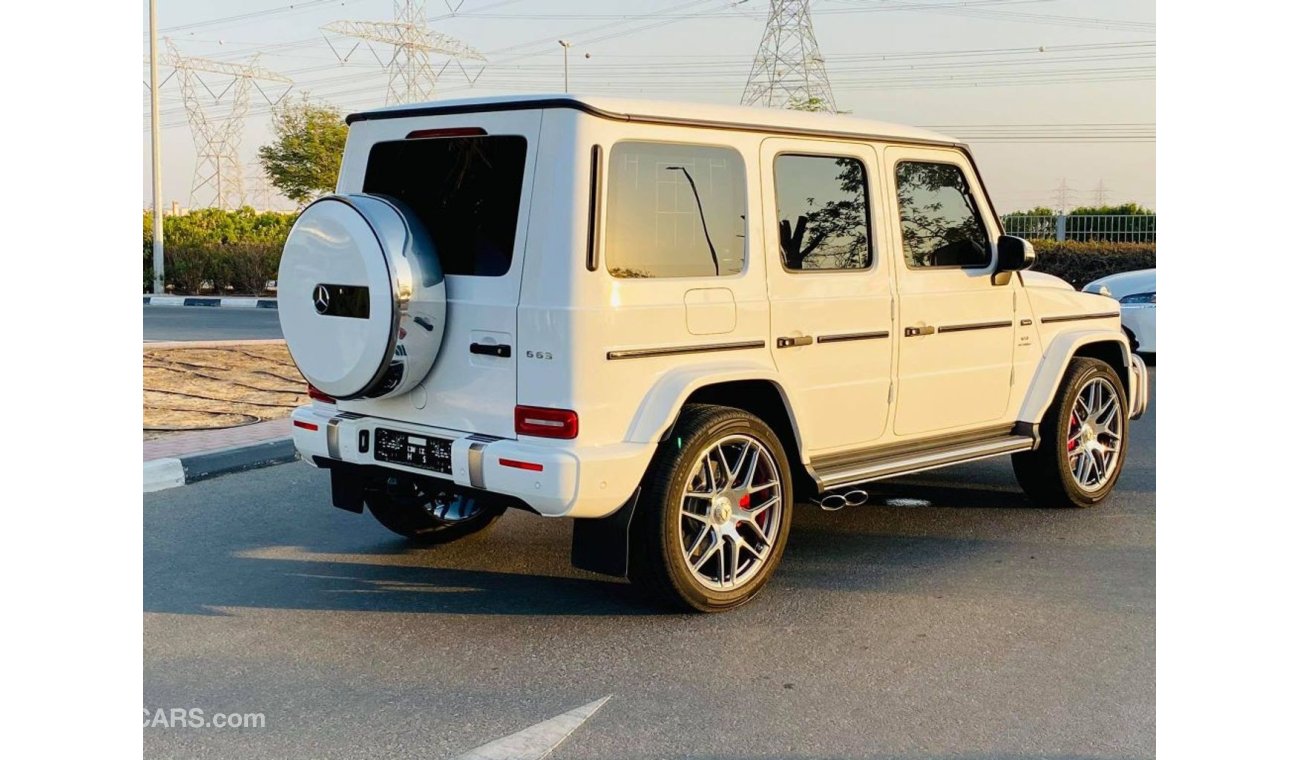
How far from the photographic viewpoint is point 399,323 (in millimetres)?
4684

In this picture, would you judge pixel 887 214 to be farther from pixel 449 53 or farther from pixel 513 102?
pixel 449 53

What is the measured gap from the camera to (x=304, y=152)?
122 feet

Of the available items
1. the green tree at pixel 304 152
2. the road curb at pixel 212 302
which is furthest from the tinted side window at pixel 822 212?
the green tree at pixel 304 152

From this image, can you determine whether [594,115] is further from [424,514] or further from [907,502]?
[907,502]

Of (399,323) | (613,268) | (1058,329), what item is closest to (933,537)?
(1058,329)

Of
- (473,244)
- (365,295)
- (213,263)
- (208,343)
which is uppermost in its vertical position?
(213,263)

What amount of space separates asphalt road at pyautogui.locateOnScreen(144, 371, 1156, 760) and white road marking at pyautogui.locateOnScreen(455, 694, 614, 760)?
42mm

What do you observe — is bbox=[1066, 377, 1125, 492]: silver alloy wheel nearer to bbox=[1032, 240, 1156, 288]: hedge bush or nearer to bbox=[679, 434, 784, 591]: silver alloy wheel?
bbox=[679, 434, 784, 591]: silver alloy wheel

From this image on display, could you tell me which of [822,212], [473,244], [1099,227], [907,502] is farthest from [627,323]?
[1099,227]

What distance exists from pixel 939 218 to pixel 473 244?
8.04ft

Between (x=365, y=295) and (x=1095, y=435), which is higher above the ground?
(x=365, y=295)

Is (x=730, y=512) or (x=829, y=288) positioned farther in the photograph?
(x=829, y=288)

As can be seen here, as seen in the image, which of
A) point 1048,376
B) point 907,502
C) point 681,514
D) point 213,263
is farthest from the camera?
point 213,263
